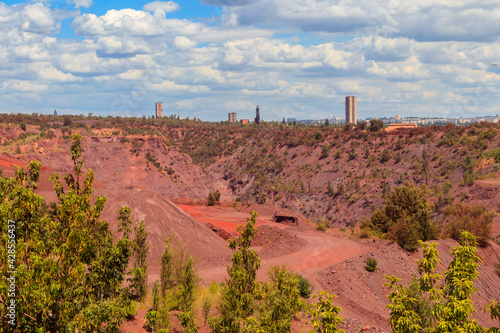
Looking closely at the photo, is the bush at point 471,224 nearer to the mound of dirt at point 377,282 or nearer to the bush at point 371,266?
the mound of dirt at point 377,282

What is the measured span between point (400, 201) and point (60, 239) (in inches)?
1737

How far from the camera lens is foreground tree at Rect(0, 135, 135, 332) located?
33.1 feet

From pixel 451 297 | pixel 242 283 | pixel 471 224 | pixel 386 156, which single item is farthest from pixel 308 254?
pixel 386 156

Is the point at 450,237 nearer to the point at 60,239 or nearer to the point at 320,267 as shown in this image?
the point at 320,267

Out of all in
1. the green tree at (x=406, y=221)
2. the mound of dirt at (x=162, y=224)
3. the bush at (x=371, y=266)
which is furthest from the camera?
the green tree at (x=406, y=221)

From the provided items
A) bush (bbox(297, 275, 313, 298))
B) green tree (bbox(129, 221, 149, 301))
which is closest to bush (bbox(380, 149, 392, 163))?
bush (bbox(297, 275, 313, 298))

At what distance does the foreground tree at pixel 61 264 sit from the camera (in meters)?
10.1

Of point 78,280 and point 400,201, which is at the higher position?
point 78,280

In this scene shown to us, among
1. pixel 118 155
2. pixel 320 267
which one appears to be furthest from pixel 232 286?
pixel 118 155

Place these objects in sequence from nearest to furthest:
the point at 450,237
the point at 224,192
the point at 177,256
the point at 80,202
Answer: the point at 80,202 → the point at 177,256 → the point at 450,237 → the point at 224,192

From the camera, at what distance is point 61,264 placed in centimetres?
1095

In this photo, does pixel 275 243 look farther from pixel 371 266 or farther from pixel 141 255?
pixel 141 255

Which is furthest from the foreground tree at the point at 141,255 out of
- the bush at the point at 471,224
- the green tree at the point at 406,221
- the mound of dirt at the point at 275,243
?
the bush at the point at 471,224

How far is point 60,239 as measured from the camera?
11125 millimetres
